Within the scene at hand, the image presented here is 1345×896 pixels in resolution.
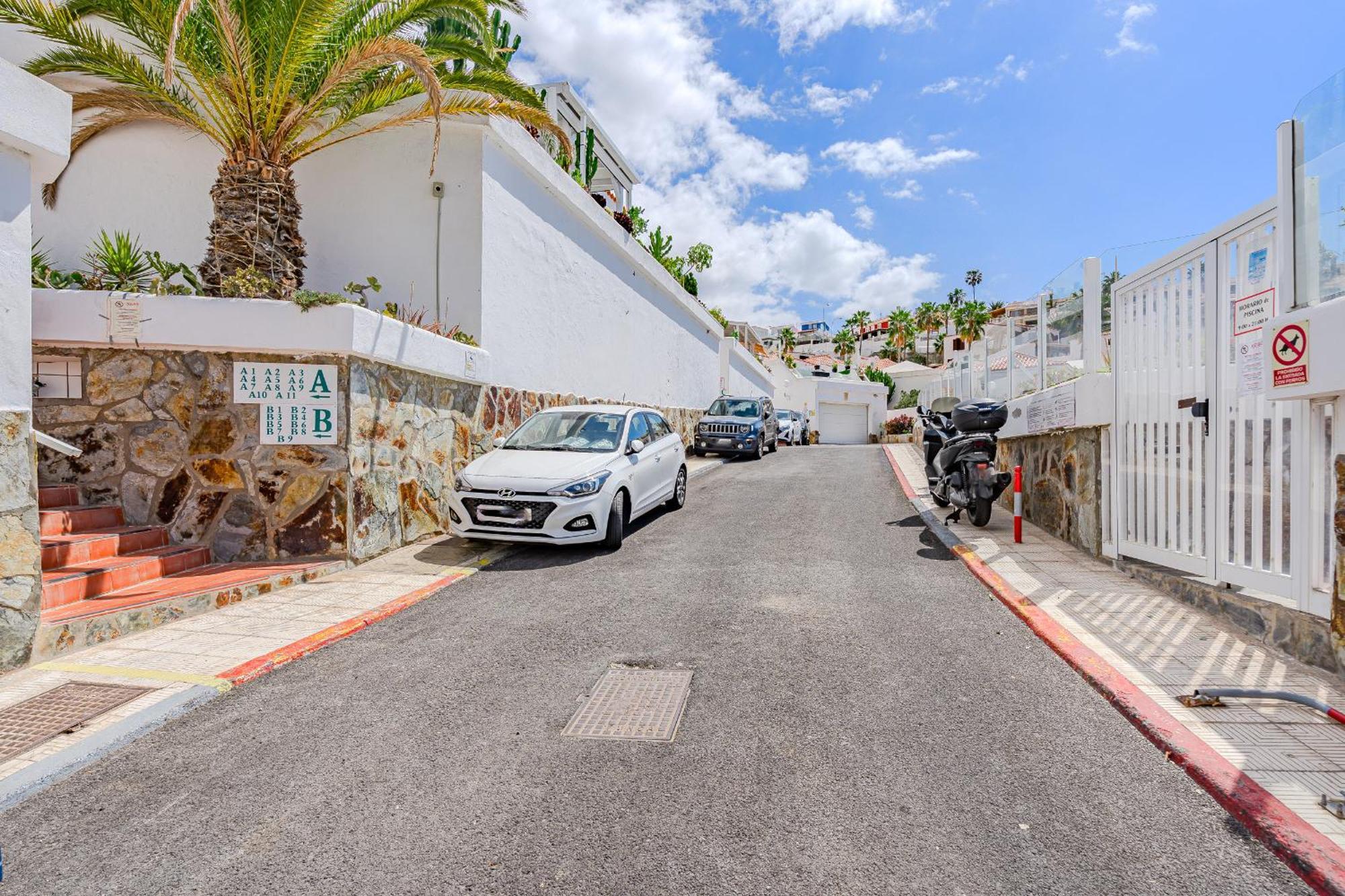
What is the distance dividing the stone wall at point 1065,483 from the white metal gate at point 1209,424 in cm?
58

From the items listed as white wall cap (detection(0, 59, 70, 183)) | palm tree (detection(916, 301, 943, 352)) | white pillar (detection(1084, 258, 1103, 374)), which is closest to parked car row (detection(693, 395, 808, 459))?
white pillar (detection(1084, 258, 1103, 374))

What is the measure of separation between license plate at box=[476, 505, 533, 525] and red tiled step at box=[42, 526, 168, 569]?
121 inches

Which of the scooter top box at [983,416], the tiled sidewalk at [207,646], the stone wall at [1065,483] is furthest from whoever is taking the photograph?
the scooter top box at [983,416]

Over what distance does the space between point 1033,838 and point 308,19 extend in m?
9.49

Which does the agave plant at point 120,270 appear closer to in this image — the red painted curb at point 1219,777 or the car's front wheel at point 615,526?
the car's front wheel at point 615,526

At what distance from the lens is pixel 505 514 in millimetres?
7883

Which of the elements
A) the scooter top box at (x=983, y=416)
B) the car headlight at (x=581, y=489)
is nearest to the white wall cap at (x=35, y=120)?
the car headlight at (x=581, y=489)

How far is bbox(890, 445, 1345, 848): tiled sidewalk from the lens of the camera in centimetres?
327

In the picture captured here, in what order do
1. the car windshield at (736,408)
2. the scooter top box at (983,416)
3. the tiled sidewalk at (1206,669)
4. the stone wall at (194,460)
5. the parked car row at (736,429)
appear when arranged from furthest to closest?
1. the car windshield at (736,408)
2. the parked car row at (736,429)
3. the scooter top box at (983,416)
4. the stone wall at (194,460)
5. the tiled sidewalk at (1206,669)

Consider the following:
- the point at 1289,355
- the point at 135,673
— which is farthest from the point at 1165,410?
the point at 135,673

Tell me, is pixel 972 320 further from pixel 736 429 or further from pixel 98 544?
pixel 98 544

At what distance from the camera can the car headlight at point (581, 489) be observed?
7840 millimetres

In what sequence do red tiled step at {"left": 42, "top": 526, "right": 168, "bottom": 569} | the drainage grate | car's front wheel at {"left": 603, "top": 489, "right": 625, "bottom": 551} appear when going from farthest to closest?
car's front wheel at {"left": 603, "top": 489, "right": 625, "bottom": 551}
red tiled step at {"left": 42, "top": 526, "right": 168, "bottom": 569}
the drainage grate

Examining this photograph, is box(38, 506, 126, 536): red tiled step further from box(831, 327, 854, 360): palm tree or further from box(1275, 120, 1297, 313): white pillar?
box(831, 327, 854, 360): palm tree
